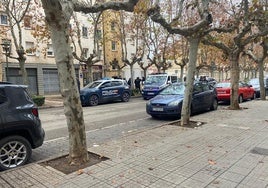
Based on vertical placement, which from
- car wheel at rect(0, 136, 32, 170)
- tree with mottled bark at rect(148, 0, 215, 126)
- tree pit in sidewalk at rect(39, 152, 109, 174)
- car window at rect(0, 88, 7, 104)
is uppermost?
tree with mottled bark at rect(148, 0, 215, 126)

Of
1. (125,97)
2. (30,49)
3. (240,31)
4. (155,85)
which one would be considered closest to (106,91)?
(125,97)

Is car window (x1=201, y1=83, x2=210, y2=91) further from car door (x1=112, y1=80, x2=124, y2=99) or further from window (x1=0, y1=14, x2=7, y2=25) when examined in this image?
window (x1=0, y1=14, x2=7, y2=25)

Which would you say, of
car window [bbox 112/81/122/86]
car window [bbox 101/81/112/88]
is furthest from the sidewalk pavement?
car window [bbox 112/81/122/86]

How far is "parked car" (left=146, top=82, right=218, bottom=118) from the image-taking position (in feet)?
34.4

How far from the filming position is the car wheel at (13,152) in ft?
16.7

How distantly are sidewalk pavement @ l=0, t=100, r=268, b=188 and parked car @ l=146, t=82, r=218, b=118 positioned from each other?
3.01m

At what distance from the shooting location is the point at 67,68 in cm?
497

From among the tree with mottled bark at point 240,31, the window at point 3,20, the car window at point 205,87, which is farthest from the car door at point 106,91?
the window at point 3,20

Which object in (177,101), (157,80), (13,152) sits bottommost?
(13,152)

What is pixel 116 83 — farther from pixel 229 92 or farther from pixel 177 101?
pixel 177 101

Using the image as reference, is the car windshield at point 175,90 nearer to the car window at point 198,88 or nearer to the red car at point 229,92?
the car window at point 198,88

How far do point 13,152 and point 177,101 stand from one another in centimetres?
675

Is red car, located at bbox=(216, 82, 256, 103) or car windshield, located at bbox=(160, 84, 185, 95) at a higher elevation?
car windshield, located at bbox=(160, 84, 185, 95)

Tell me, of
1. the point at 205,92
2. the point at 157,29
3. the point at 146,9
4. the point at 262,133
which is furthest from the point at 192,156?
the point at 157,29
